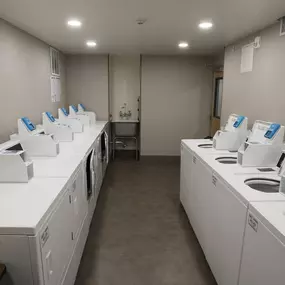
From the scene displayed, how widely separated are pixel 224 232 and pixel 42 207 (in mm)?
1292

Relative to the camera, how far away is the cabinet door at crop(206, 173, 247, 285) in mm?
1700

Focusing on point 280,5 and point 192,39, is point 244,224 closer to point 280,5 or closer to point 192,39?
point 280,5

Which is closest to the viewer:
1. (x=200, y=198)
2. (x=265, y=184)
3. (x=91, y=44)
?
(x=265, y=184)

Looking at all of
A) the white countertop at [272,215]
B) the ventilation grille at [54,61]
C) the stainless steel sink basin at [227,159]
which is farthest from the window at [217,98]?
the white countertop at [272,215]

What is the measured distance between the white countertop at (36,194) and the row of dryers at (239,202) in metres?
1.17

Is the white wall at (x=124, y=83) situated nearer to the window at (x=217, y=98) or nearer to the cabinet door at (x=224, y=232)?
the window at (x=217, y=98)

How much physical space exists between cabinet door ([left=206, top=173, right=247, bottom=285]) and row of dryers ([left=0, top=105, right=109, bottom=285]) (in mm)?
1136

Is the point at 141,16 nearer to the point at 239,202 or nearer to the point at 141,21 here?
the point at 141,21

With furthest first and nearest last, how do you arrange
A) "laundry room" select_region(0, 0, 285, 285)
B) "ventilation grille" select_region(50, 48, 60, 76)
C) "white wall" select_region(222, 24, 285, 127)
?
"ventilation grille" select_region(50, 48, 60, 76)
"white wall" select_region(222, 24, 285, 127)
"laundry room" select_region(0, 0, 285, 285)

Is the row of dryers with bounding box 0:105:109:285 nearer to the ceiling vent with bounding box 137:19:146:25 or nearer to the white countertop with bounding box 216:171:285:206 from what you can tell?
the white countertop with bounding box 216:171:285:206

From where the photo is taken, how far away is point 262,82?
10.3 ft

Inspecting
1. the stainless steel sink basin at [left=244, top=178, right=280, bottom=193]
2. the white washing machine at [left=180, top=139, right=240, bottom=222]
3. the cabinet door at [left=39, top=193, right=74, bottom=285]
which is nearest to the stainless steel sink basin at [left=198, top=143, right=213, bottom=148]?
the white washing machine at [left=180, top=139, right=240, bottom=222]

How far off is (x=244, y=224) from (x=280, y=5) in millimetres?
1920

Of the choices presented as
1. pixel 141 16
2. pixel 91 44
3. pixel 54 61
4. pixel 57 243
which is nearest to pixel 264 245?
pixel 57 243
